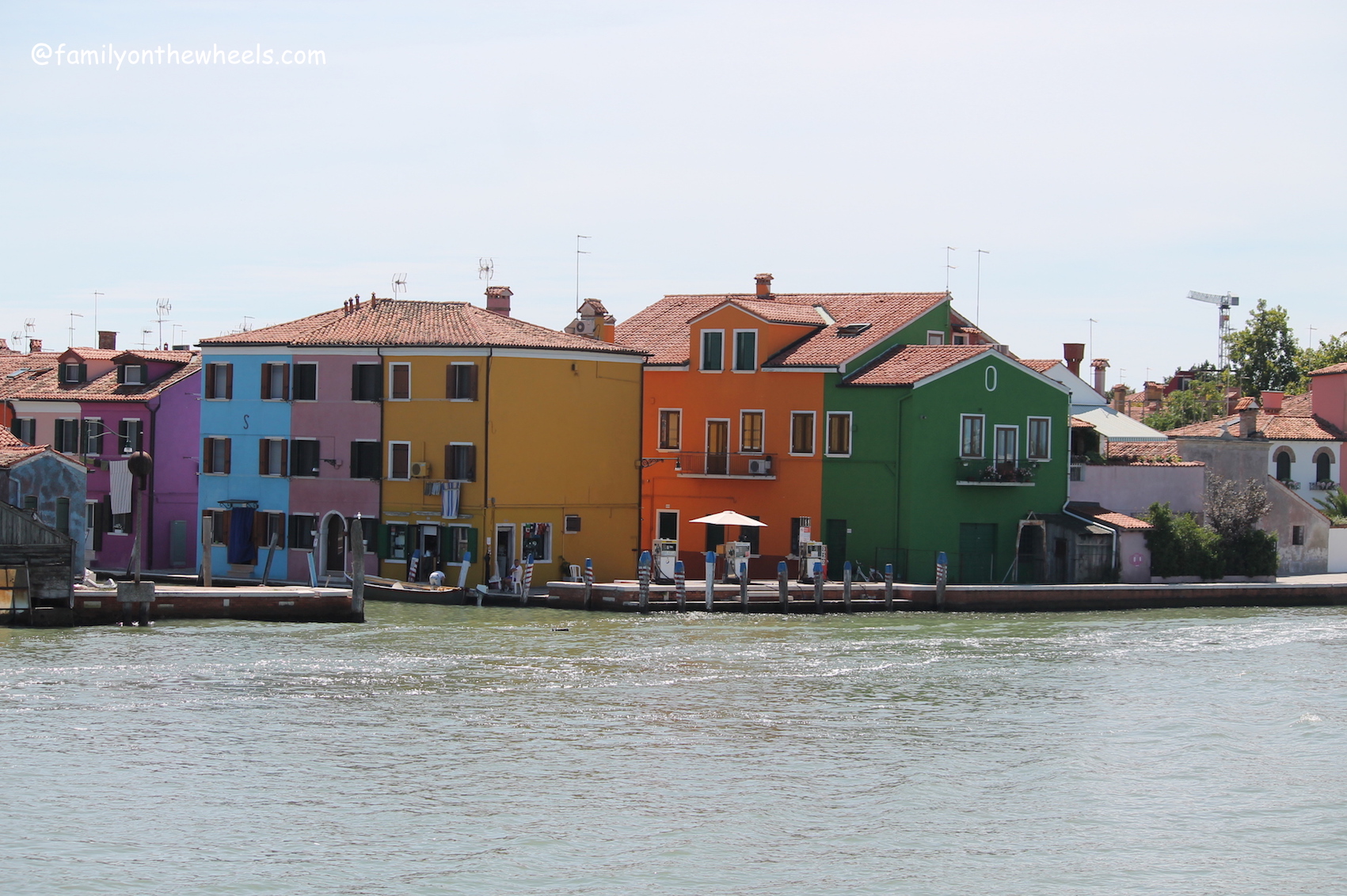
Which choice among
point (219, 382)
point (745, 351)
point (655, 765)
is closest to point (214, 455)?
point (219, 382)

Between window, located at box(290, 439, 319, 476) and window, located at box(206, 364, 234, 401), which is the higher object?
window, located at box(206, 364, 234, 401)

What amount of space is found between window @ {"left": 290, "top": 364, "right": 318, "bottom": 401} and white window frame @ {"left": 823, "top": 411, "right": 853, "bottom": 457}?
13679 millimetres

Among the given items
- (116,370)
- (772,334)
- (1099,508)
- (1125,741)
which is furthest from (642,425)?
(1125,741)

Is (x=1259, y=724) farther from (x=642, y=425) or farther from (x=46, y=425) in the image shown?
(x=46, y=425)

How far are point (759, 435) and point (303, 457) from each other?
12.4 metres

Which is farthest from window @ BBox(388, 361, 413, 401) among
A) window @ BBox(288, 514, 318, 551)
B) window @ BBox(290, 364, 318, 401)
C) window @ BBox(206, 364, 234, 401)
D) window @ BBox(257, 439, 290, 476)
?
window @ BBox(206, 364, 234, 401)

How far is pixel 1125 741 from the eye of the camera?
25.8 metres

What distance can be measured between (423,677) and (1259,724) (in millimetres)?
13763

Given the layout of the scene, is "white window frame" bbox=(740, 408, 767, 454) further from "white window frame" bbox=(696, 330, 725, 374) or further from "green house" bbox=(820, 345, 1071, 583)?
"green house" bbox=(820, 345, 1071, 583)

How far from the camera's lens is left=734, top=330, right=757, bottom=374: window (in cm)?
4788

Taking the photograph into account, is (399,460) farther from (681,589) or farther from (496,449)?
(681,589)

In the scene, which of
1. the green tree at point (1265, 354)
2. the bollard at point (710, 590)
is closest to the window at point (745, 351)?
the bollard at point (710, 590)

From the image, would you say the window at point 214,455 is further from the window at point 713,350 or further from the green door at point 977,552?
the green door at point 977,552

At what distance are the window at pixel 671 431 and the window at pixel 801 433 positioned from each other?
3507mm
